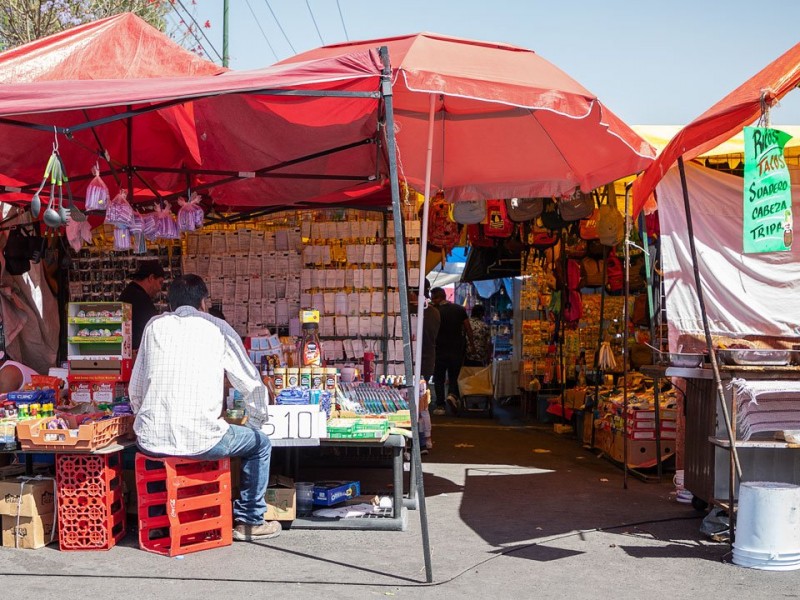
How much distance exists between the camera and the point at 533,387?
45.8 ft

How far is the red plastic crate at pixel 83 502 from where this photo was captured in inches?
226

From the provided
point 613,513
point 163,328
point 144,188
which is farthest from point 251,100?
point 613,513

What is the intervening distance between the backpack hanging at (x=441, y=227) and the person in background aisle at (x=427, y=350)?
554mm

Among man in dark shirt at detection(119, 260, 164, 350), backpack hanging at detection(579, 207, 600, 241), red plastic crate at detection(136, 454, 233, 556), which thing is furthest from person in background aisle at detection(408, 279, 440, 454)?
red plastic crate at detection(136, 454, 233, 556)

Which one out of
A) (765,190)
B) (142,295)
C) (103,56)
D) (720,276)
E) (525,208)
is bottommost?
(142,295)

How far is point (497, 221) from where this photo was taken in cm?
1154

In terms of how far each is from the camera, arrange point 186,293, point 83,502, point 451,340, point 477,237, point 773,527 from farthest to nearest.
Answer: point 451,340
point 477,237
point 186,293
point 83,502
point 773,527

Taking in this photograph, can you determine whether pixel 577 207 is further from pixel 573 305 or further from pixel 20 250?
pixel 20 250

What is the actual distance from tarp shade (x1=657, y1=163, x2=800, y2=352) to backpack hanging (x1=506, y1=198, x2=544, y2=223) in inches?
134

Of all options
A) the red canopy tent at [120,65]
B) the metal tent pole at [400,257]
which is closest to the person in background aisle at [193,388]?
the metal tent pole at [400,257]

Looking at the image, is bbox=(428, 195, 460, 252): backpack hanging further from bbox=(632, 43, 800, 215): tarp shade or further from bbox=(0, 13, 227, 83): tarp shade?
bbox=(632, 43, 800, 215): tarp shade

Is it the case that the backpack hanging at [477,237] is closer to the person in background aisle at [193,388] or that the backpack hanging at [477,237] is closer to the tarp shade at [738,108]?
the tarp shade at [738,108]

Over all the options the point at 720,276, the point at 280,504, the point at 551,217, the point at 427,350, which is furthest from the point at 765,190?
the point at 427,350

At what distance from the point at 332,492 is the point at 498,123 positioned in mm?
3484
